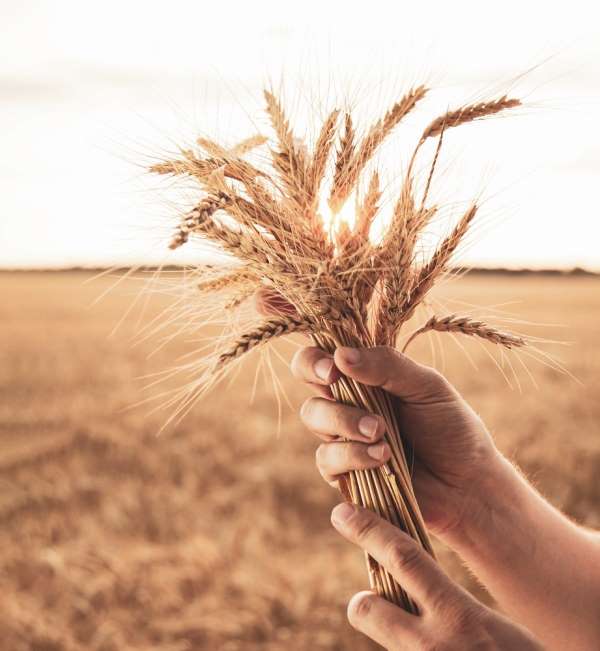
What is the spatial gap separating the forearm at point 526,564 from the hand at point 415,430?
4 centimetres

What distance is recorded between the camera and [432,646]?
1.28 m

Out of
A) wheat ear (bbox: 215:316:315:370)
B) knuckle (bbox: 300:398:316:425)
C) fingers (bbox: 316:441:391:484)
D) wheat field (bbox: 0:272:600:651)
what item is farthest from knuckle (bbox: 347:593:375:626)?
wheat field (bbox: 0:272:600:651)

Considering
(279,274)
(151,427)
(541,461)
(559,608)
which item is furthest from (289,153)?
(151,427)

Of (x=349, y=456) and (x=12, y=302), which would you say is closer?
(x=349, y=456)

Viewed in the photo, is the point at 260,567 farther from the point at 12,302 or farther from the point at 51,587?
the point at 12,302

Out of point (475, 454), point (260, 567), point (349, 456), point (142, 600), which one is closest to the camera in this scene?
point (349, 456)

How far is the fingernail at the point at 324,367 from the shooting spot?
144 cm

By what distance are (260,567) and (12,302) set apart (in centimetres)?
2714

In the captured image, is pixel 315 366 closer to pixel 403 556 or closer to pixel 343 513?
pixel 343 513

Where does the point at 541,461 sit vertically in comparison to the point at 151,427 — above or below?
above

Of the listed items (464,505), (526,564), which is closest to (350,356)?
(464,505)

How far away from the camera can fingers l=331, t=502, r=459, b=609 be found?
4.23ft

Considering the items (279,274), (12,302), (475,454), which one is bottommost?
(12,302)

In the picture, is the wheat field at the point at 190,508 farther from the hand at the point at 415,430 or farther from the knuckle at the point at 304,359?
the knuckle at the point at 304,359
